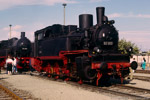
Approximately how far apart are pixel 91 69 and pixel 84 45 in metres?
1.52

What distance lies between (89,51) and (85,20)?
2788 millimetres

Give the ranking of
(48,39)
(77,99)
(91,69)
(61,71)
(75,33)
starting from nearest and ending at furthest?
(77,99) → (91,69) → (75,33) → (61,71) → (48,39)

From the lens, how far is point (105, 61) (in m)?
11.3

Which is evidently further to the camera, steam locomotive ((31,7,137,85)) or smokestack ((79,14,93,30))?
smokestack ((79,14,93,30))

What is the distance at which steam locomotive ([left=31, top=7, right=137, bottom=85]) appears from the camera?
1117cm

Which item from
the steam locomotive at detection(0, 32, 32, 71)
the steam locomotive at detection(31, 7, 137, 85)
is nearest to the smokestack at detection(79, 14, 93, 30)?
the steam locomotive at detection(31, 7, 137, 85)

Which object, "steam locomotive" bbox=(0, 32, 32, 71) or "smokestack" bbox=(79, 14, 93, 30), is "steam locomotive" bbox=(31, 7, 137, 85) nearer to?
"smokestack" bbox=(79, 14, 93, 30)

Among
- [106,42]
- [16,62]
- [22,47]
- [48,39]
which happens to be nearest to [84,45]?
[106,42]

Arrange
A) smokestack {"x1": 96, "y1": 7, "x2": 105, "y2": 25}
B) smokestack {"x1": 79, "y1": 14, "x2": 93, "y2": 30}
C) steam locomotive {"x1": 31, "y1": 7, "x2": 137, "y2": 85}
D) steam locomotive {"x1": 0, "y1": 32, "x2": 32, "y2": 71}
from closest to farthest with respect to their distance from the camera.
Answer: steam locomotive {"x1": 31, "y1": 7, "x2": 137, "y2": 85}, smokestack {"x1": 96, "y1": 7, "x2": 105, "y2": 25}, smokestack {"x1": 79, "y1": 14, "x2": 93, "y2": 30}, steam locomotive {"x1": 0, "y1": 32, "x2": 32, "y2": 71}

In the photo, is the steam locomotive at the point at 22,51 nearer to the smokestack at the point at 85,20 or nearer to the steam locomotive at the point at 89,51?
the steam locomotive at the point at 89,51

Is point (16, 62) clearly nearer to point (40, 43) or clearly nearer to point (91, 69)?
point (40, 43)

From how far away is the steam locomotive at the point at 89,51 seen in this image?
11172 millimetres

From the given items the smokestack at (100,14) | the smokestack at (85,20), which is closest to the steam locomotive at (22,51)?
the smokestack at (85,20)

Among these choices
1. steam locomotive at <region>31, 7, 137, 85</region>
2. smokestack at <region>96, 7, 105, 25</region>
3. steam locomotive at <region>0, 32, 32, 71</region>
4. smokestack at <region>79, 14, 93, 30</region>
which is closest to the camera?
steam locomotive at <region>31, 7, 137, 85</region>
